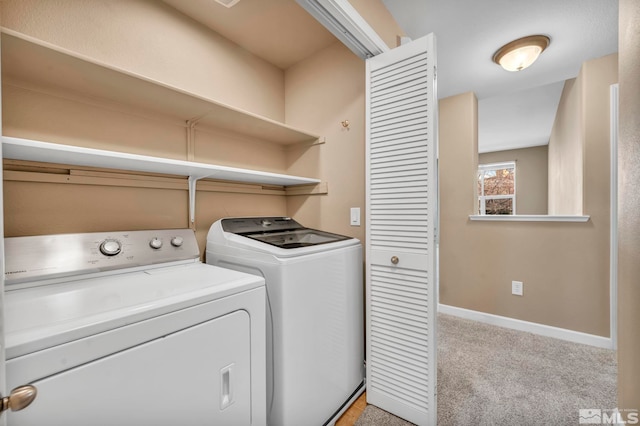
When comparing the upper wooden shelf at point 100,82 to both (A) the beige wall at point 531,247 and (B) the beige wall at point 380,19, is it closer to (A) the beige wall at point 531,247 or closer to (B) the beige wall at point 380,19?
(B) the beige wall at point 380,19

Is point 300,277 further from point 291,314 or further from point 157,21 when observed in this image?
point 157,21

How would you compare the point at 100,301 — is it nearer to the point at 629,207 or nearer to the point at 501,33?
the point at 629,207

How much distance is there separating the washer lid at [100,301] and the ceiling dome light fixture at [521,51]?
258cm

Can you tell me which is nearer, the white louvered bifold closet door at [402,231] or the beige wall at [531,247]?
the white louvered bifold closet door at [402,231]

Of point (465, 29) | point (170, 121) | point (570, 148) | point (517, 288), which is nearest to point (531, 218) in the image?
point (517, 288)

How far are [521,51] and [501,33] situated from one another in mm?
254

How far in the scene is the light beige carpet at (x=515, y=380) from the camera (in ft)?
4.99

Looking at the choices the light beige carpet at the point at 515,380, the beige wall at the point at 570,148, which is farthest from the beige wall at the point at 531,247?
the light beige carpet at the point at 515,380

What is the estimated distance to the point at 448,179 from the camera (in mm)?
2977

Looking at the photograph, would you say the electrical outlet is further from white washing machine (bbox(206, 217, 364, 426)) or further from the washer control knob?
the washer control knob

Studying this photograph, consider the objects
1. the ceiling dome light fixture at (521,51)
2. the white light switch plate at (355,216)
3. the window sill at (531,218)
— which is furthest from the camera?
the window sill at (531,218)

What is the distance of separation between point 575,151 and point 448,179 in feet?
4.28

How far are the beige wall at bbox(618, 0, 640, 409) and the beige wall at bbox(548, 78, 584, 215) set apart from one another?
1633 millimetres

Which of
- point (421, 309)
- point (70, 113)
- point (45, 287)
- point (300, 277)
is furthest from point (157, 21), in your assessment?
point (421, 309)
